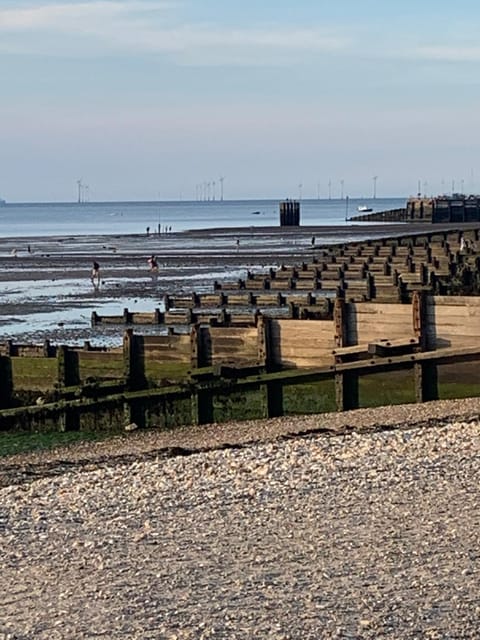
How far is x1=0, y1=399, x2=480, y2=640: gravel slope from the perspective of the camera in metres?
9.17

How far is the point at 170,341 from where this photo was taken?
23.0 m

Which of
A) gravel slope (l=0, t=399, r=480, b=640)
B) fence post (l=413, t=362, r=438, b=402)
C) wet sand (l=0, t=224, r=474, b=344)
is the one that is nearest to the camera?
gravel slope (l=0, t=399, r=480, b=640)

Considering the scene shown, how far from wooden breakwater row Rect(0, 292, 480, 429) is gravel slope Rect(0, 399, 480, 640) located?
14.0 feet

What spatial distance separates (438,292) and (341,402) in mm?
11553

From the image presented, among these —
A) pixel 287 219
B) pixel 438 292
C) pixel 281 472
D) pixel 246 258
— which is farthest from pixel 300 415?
pixel 287 219

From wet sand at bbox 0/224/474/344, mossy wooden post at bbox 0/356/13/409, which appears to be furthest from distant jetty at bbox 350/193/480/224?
mossy wooden post at bbox 0/356/13/409

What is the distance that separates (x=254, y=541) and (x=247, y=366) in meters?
11.0

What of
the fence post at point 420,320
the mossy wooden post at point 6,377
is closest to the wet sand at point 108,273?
the mossy wooden post at point 6,377

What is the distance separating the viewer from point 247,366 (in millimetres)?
22281

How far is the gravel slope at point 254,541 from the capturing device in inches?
361

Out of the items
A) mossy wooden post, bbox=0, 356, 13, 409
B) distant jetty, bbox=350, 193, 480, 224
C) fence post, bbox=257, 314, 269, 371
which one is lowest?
mossy wooden post, bbox=0, 356, 13, 409

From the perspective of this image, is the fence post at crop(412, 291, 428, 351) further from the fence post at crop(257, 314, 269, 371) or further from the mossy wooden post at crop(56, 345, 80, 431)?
the mossy wooden post at crop(56, 345, 80, 431)

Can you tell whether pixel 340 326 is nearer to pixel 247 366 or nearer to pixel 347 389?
pixel 347 389

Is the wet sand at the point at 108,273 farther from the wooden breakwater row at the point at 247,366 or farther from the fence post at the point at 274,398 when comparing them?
the fence post at the point at 274,398
